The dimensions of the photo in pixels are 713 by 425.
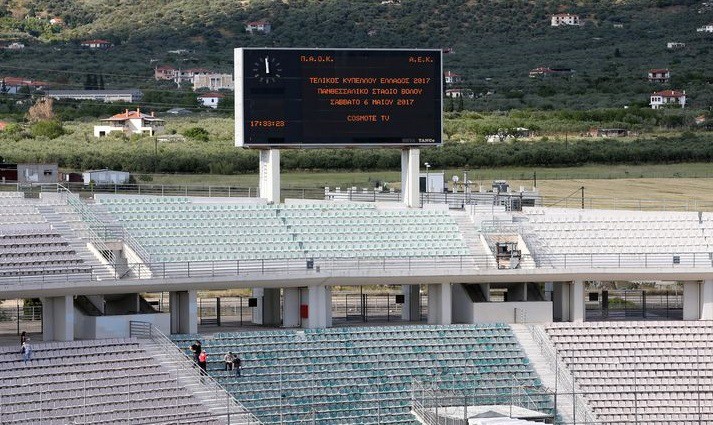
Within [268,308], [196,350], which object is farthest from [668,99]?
[196,350]

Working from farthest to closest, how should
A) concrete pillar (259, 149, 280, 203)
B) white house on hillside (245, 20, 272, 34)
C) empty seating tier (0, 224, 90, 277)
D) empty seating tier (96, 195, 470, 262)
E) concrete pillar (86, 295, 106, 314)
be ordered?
1. white house on hillside (245, 20, 272, 34)
2. concrete pillar (259, 149, 280, 203)
3. empty seating tier (96, 195, 470, 262)
4. concrete pillar (86, 295, 106, 314)
5. empty seating tier (0, 224, 90, 277)

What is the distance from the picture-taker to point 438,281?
47.2 meters

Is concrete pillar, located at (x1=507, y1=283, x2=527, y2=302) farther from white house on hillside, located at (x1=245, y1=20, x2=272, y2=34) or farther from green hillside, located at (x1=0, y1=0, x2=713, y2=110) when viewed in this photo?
white house on hillside, located at (x1=245, y1=20, x2=272, y2=34)

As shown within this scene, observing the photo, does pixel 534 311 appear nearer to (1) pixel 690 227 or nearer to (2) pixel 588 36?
(1) pixel 690 227

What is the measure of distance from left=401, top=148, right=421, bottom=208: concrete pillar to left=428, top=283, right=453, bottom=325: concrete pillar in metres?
3.88

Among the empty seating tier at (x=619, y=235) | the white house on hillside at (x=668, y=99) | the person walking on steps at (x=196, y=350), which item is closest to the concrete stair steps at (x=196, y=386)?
the person walking on steps at (x=196, y=350)

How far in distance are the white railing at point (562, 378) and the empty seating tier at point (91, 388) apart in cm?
914

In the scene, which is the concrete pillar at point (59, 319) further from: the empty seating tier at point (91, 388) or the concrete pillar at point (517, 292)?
the concrete pillar at point (517, 292)

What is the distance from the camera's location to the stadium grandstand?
133ft

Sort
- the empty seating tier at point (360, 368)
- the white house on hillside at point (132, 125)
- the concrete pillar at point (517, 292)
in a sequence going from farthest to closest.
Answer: the white house on hillside at point (132, 125)
the concrete pillar at point (517, 292)
the empty seating tier at point (360, 368)

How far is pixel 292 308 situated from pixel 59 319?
711 cm

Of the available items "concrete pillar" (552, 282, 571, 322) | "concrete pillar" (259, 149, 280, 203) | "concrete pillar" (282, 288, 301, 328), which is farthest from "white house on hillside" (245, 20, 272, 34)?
"concrete pillar" (282, 288, 301, 328)

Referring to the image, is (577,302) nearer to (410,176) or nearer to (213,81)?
(410,176)

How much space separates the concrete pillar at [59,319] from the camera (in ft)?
140
